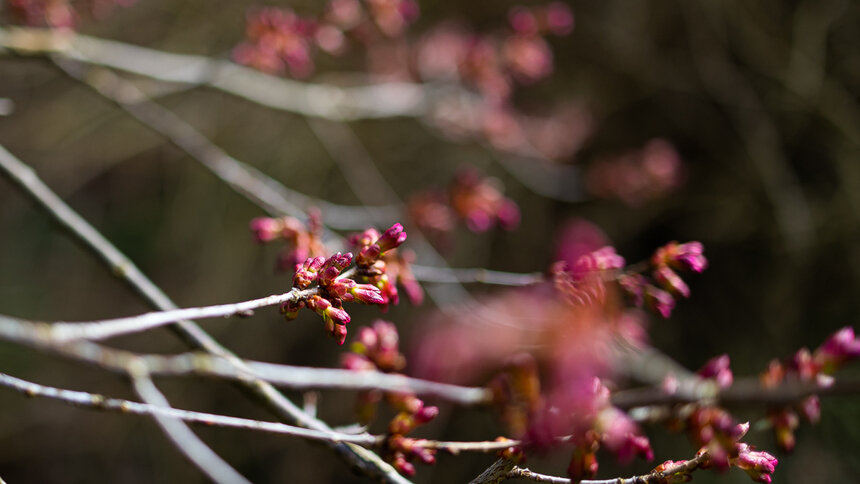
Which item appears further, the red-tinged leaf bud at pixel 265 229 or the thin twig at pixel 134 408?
the red-tinged leaf bud at pixel 265 229

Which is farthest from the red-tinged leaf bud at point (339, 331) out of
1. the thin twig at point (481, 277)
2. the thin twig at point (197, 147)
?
the thin twig at point (197, 147)

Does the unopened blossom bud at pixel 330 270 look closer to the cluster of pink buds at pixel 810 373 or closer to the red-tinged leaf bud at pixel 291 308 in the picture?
the red-tinged leaf bud at pixel 291 308

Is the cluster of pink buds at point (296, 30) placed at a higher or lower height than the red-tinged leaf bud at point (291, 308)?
higher

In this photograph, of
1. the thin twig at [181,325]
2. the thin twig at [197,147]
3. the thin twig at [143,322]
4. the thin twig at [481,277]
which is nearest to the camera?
the thin twig at [143,322]

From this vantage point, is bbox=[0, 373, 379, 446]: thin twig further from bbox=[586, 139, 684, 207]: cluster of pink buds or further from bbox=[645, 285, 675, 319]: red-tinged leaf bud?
bbox=[586, 139, 684, 207]: cluster of pink buds

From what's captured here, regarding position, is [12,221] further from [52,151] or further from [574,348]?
[574,348]

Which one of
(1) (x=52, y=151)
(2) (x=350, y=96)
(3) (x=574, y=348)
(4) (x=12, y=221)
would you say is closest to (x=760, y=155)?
(2) (x=350, y=96)
